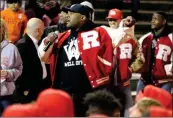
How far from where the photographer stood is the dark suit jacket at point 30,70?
24.6ft

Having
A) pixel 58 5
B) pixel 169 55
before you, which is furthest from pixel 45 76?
pixel 58 5

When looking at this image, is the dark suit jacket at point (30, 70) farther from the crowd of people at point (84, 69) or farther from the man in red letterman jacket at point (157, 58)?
the man in red letterman jacket at point (157, 58)

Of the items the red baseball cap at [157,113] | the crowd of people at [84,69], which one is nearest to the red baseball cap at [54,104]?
the crowd of people at [84,69]

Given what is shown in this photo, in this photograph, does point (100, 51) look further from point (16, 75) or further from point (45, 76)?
point (45, 76)

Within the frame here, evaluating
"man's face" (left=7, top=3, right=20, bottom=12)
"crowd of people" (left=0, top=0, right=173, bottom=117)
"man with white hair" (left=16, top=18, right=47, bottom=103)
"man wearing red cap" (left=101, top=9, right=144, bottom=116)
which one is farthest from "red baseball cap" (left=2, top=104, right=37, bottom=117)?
"man's face" (left=7, top=3, right=20, bottom=12)

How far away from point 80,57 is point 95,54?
0.49 ft

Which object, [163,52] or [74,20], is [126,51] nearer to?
[163,52]

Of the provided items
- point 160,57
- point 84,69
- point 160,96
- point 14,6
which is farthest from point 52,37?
point 14,6

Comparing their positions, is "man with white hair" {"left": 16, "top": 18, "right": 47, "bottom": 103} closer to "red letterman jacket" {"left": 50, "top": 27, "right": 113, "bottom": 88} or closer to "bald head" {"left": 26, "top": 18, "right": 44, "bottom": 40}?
"bald head" {"left": 26, "top": 18, "right": 44, "bottom": 40}

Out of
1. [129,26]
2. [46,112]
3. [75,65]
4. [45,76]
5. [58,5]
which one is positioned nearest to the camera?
[46,112]

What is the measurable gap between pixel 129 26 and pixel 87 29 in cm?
192

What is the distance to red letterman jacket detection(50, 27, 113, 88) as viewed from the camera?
6484 mm

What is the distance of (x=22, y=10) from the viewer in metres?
11.7

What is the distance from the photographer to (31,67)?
758 centimetres
